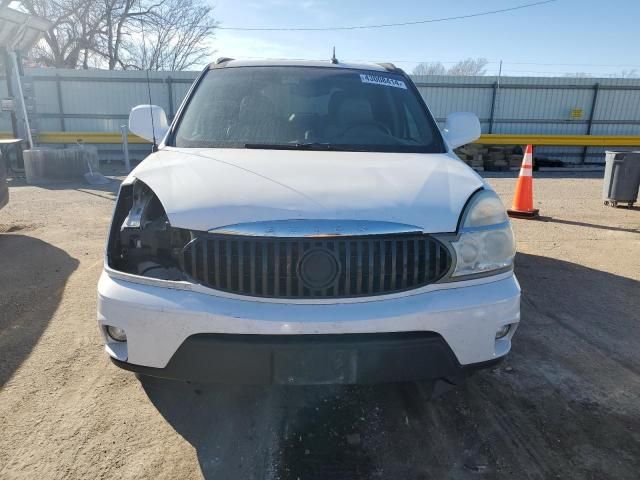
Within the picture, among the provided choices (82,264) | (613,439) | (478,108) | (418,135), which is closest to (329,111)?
(418,135)

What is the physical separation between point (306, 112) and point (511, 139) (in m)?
14.1

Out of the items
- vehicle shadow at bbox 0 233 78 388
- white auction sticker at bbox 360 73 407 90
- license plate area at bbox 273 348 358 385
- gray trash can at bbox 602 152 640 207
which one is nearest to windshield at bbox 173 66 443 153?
white auction sticker at bbox 360 73 407 90

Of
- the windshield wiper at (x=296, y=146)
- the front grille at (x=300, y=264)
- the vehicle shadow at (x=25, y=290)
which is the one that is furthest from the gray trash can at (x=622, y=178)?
the vehicle shadow at (x=25, y=290)

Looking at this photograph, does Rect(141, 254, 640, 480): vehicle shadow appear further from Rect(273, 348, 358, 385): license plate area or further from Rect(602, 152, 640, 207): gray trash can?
Rect(602, 152, 640, 207): gray trash can

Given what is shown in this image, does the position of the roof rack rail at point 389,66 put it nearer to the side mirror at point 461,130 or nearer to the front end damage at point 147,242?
the side mirror at point 461,130

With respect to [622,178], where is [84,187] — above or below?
below

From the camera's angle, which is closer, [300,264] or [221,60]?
[300,264]

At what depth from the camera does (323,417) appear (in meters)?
2.44

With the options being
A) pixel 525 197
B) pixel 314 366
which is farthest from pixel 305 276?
pixel 525 197

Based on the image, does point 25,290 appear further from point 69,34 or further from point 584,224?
point 69,34

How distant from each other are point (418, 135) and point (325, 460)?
6.99ft

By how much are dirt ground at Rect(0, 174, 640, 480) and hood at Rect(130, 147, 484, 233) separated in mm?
1056

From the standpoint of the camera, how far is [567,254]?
5.48 meters

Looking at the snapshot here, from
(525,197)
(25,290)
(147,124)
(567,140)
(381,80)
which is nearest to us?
(147,124)
